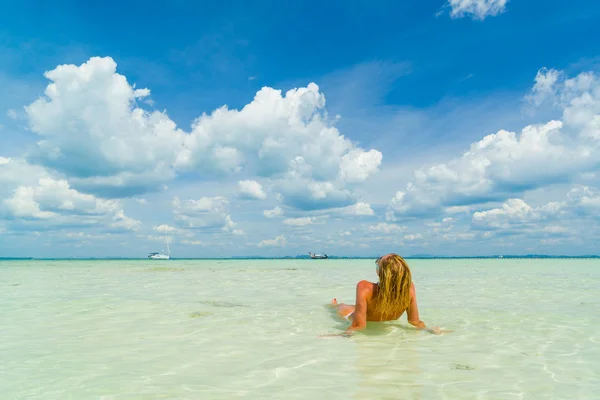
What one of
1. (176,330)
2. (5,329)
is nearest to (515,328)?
(176,330)

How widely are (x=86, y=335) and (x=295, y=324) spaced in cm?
425

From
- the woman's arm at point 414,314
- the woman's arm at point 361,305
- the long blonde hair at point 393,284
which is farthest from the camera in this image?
the woman's arm at point 414,314

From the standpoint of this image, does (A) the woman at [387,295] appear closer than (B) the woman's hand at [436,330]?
Yes

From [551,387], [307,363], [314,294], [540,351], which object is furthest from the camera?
[314,294]

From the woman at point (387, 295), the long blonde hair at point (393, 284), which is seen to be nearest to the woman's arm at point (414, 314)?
the woman at point (387, 295)

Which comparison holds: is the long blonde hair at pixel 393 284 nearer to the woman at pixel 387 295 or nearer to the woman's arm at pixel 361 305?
the woman at pixel 387 295

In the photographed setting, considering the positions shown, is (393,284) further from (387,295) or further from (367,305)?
(367,305)

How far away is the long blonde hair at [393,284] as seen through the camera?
7.10 meters

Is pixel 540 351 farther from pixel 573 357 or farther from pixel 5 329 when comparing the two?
pixel 5 329

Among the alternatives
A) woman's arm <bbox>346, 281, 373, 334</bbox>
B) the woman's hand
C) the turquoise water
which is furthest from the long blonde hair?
the woman's hand

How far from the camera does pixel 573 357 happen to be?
575 cm

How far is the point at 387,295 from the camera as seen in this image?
24.0 feet

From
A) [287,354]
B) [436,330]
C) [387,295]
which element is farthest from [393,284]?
[287,354]

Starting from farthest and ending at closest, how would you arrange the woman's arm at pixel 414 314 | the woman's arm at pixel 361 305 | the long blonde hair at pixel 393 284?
the woman's arm at pixel 414 314
the woman's arm at pixel 361 305
the long blonde hair at pixel 393 284
